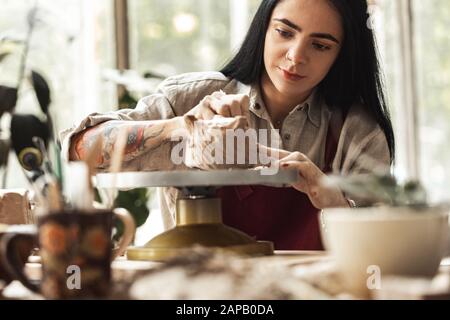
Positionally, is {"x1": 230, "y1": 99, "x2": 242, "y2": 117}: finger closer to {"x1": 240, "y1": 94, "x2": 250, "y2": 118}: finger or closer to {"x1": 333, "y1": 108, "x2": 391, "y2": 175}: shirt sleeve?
{"x1": 240, "y1": 94, "x2": 250, "y2": 118}: finger

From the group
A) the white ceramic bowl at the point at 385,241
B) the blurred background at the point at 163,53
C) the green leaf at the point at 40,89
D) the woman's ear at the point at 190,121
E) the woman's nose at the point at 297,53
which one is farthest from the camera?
the blurred background at the point at 163,53

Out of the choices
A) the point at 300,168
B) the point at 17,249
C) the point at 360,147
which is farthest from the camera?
the point at 360,147

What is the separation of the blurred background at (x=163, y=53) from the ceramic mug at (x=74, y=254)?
7.47 ft

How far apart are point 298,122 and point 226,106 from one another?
0.70 metres

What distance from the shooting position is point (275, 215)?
7.02ft

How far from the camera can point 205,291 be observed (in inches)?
34.6

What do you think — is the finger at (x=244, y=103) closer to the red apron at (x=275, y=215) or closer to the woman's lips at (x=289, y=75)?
the woman's lips at (x=289, y=75)

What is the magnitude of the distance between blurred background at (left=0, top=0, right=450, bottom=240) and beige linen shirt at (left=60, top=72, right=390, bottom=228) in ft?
3.39

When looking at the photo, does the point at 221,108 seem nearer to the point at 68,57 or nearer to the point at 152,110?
the point at 152,110

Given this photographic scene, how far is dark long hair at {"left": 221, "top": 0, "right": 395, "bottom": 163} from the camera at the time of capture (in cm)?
213

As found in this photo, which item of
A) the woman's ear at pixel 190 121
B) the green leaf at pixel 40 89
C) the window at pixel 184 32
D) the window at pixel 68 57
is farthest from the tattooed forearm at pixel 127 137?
the window at pixel 184 32

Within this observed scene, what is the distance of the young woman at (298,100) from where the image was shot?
201cm

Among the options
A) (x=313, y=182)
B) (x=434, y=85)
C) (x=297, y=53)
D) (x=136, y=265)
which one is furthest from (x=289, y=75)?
(x=434, y=85)
